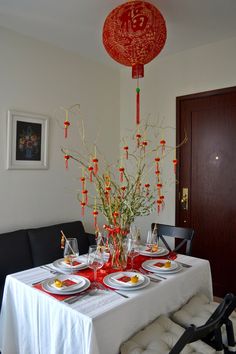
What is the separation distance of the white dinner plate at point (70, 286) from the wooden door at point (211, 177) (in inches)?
72.9

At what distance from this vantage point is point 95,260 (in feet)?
5.48

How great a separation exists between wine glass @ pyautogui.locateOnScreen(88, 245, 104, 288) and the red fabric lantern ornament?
1245mm

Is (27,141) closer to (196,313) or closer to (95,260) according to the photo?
(95,260)

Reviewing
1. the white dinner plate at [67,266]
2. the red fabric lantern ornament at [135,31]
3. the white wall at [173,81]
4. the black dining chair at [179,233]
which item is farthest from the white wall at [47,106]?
the red fabric lantern ornament at [135,31]

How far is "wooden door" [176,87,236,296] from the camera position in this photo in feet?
9.66

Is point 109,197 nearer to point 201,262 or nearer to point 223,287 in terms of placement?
point 201,262

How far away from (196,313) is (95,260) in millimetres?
701

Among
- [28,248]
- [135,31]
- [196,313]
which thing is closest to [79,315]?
[196,313]

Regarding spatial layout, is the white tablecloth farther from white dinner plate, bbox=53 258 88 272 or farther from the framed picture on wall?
the framed picture on wall

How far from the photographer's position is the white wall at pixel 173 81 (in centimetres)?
295

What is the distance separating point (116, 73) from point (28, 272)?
2.84 meters

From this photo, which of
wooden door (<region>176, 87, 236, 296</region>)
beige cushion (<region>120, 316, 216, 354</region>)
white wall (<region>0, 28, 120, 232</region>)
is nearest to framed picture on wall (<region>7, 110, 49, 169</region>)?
white wall (<region>0, 28, 120, 232</region>)

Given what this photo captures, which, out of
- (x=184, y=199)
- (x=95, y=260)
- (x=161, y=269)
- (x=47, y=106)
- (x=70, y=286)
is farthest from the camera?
(x=184, y=199)

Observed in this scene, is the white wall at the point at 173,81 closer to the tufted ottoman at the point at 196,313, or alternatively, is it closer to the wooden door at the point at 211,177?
the wooden door at the point at 211,177
